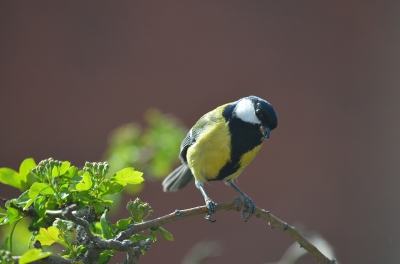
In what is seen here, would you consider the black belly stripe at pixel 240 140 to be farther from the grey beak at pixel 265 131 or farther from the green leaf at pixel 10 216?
the green leaf at pixel 10 216

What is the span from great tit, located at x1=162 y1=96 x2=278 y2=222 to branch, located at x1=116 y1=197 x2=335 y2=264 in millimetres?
443

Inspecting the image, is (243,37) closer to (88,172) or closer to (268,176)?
(268,176)

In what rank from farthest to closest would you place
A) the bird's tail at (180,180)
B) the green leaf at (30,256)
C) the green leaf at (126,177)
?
the bird's tail at (180,180) < the green leaf at (126,177) < the green leaf at (30,256)

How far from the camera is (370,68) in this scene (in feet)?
13.1

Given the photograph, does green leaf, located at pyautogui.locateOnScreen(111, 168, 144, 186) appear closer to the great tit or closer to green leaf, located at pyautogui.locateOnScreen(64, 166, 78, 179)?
green leaf, located at pyautogui.locateOnScreen(64, 166, 78, 179)

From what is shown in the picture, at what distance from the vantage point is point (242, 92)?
3578 millimetres

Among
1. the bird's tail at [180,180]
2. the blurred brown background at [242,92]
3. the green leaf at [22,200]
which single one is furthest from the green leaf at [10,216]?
the blurred brown background at [242,92]

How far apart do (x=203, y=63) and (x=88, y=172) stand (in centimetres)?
282

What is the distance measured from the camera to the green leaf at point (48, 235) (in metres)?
0.88

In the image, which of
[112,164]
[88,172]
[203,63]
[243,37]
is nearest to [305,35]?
[243,37]

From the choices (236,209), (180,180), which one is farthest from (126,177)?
(180,180)

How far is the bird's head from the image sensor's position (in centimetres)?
186

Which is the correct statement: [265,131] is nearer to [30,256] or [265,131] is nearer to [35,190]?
[35,190]

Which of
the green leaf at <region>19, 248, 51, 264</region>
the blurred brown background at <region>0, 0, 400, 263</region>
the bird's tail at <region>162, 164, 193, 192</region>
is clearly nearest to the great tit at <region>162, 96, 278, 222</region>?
the bird's tail at <region>162, 164, 193, 192</region>
